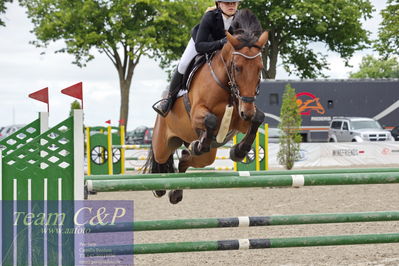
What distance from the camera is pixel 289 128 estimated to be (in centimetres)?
1298

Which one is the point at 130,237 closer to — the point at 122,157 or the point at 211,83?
the point at 211,83

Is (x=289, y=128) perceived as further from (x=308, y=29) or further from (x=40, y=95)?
(x=308, y=29)

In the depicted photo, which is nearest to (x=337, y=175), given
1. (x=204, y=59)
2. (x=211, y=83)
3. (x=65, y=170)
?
(x=211, y=83)

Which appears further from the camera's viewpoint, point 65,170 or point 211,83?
point 211,83

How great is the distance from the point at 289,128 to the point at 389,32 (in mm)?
16644

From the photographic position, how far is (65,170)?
140 inches

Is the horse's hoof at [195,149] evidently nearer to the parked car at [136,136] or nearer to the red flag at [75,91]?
the red flag at [75,91]

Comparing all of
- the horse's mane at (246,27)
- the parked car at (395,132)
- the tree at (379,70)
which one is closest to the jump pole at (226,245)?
the horse's mane at (246,27)

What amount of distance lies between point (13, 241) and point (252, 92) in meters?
1.82

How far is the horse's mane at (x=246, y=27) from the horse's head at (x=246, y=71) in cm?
4

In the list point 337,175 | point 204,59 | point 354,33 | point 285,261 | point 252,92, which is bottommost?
point 285,261

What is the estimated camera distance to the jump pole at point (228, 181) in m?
3.47

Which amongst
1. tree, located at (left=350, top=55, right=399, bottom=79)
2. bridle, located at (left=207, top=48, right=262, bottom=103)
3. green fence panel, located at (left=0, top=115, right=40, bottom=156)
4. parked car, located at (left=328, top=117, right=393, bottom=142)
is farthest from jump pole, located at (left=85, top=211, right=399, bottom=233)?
tree, located at (left=350, top=55, right=399, bottom=79)

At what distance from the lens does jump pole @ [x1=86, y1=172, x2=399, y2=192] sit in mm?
3467
